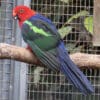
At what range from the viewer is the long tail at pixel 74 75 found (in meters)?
2.51

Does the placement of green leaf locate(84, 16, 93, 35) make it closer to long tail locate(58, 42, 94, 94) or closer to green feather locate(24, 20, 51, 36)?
green feather locate(24, 20, 51, 36)

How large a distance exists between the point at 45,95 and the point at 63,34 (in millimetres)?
535

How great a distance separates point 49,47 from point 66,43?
132cm

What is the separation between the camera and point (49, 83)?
412cm

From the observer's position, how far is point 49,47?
2814 mm

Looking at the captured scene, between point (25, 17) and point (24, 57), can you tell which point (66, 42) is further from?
point (24, 57)

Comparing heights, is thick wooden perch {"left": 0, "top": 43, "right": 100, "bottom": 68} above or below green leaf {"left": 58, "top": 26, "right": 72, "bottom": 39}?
below

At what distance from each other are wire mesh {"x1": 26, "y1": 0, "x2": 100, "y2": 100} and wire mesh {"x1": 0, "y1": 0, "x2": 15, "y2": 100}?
33 cm

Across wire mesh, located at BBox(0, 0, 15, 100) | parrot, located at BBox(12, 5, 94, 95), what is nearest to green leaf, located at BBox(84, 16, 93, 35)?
wire mesh, located at BBox(0, 0, 15, 100)

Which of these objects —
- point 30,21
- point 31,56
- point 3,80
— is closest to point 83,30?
point 3,80

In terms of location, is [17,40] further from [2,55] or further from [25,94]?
[2,55]

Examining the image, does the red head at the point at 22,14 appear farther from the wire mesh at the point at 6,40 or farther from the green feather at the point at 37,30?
the wire mesh at the point at 6,40

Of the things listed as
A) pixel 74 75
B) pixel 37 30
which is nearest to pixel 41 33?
pixel 37 30

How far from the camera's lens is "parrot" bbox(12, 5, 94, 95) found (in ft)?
8.41
